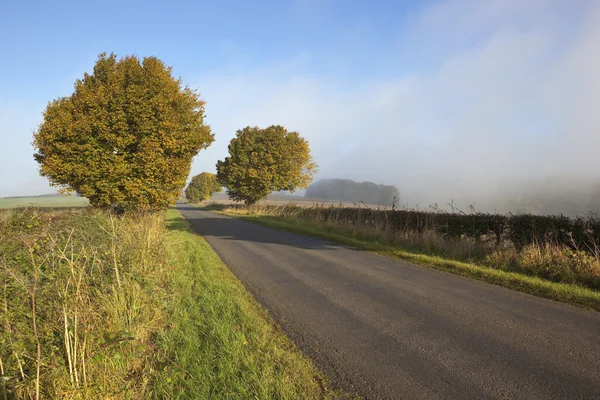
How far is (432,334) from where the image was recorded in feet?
14.1

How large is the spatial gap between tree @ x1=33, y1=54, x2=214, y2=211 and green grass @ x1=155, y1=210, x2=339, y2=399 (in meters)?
7.62

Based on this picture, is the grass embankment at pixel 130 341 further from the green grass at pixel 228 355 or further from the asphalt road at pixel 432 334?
the asphalt road at pixel 432 334

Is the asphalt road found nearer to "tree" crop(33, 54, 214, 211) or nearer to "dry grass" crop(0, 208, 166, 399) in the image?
"dry grass" crop(0, 208, 166, 399)

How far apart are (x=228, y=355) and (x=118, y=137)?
34.4 feet

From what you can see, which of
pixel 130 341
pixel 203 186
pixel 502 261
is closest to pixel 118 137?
pixel 130 341

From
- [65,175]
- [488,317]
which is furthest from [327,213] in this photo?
[488,317]

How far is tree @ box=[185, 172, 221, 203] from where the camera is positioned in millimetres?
81938

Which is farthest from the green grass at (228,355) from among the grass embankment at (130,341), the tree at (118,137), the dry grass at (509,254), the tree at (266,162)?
the tree at (266,162)

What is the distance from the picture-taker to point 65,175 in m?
11.6

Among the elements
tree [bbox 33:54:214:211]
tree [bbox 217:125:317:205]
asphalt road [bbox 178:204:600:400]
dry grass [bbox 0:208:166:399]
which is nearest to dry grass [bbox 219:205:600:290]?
asphalt road [bbox 178:204:600:400]

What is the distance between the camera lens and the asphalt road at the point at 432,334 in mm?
3178

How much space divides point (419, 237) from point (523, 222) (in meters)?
3.44

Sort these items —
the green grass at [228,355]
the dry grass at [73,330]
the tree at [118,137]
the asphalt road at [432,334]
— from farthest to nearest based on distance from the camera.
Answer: the tree at [118,137]
the asphalt road at [432,334]
the green grass at [228,355]
the dry grass at [73,330]

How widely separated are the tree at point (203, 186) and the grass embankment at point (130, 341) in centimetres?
7815
